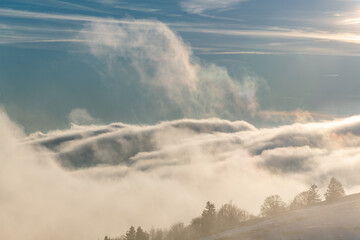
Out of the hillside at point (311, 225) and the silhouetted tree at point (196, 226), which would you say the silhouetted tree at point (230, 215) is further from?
the hillside at point (311, 225)

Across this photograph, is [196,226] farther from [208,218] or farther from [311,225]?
[311,225]

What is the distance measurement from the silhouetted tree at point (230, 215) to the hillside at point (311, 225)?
105ft

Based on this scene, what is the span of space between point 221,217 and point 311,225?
207ft

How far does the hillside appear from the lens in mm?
87875

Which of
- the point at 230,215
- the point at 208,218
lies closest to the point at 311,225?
the point at 208,218

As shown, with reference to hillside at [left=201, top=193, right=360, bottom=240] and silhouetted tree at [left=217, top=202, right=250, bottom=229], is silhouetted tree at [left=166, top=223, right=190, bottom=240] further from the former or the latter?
hillside at [left=201, top=193, right=360, bottom=240]

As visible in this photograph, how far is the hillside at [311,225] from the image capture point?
8788 centimetres

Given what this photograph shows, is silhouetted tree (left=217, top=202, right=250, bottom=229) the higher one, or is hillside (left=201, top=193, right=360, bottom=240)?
silhouetted tree (left=217, top=202, right=250, bottom=229)

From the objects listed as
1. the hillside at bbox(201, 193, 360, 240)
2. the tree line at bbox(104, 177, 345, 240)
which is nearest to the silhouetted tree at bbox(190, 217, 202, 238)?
the tree line at bbox(104, 177, 345, 240)

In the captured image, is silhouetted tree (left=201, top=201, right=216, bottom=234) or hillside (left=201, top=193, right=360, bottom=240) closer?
hillside (left=201, top=193, right=360, bottom=240)

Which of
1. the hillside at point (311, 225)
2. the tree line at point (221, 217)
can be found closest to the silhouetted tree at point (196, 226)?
the tree line at point (221, 217)

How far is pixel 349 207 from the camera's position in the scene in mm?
103688

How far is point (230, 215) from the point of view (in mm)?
160625

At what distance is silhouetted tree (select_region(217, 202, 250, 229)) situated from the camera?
481 ft
